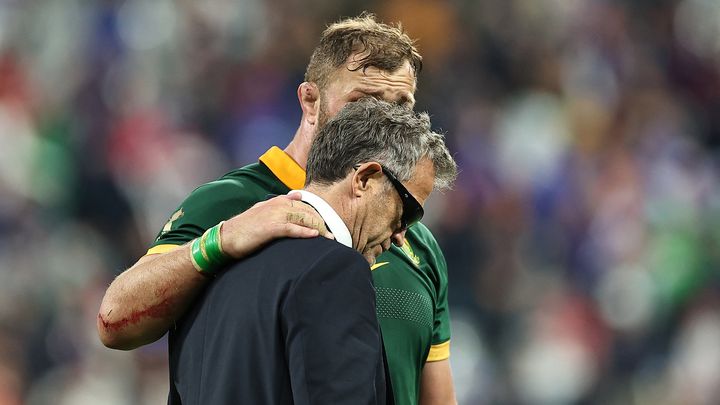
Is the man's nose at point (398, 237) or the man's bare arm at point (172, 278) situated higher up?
the man's nose at point (398, 237)

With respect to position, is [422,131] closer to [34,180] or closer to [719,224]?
[34,180]

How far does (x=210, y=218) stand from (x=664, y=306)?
461 centimetres

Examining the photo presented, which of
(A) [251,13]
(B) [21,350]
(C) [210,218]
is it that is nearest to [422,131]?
(C) [210,218]

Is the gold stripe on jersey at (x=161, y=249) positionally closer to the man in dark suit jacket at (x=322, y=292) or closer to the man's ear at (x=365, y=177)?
the man in dark suit jacket at (x=322, y=292)

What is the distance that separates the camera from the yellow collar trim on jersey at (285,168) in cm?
288

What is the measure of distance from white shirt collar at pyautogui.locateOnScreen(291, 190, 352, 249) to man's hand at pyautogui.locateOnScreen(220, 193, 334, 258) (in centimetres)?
1

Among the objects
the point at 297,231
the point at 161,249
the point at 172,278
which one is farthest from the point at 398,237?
the point at 161,249

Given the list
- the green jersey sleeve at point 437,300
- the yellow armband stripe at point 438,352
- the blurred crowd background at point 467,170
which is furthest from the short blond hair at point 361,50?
the blurred crowd background at point 467,170

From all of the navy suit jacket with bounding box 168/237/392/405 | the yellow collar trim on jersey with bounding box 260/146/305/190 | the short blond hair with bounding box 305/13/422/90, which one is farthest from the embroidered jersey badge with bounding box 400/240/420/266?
the navy suit jacket with bounding box 168/237/392/405

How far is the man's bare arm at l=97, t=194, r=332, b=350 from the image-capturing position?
6.85 feet

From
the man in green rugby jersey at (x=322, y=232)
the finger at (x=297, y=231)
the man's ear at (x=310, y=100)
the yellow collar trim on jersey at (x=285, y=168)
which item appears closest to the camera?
the finger at (x=297, y=231)

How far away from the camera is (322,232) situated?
208 cm

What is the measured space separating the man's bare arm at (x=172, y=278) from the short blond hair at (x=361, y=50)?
83 cm

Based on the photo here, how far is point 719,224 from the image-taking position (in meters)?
6.92
